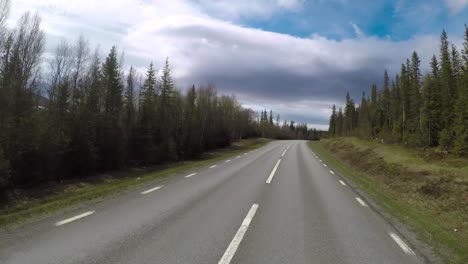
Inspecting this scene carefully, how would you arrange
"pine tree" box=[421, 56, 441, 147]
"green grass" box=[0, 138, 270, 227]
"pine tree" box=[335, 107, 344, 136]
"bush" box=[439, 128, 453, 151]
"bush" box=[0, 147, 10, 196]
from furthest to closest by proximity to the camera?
"pine tree" box=[335, 107, 344, 136], "pine tree" box=[421, 56, 441, 147], "bush" box=[439, 128, 453, 151], "bush" box=[0, 147, 10, 196], "green grass" box=[0, 138, 270, 227]

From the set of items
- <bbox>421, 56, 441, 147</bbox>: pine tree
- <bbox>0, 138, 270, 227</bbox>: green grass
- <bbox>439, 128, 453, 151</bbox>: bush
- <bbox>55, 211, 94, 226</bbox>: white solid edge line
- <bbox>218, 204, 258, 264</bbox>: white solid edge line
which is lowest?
<bbox>0, 138, 270, 227</bbox>: green grass

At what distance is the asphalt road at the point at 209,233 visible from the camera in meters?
5.20

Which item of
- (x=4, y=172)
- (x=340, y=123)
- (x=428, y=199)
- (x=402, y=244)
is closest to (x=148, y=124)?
(x=4, y=172)

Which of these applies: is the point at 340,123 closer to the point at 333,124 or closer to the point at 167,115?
the point at 333,124

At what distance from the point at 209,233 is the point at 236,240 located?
662 mm

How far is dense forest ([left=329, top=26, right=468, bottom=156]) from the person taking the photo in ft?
132

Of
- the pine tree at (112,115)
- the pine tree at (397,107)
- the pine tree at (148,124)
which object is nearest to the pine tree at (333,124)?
the pine tree at (397,107)

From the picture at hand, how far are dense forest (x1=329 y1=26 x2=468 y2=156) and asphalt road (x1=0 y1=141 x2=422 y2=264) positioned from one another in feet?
103

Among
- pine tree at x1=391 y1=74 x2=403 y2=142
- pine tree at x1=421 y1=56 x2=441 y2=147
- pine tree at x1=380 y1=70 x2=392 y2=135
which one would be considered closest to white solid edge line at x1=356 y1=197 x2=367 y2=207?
pine tree at x1=421 y1=56 x2=441 y2=147

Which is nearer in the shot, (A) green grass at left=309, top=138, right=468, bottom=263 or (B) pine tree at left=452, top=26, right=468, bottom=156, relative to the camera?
(A) green grass at left=309, top=138, right=468, bottom=263

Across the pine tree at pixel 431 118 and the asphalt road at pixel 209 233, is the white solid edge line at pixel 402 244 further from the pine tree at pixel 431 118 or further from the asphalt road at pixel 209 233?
the pine tree at pixel 431 118

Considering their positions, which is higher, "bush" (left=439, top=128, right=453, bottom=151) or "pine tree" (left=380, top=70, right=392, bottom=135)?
"pine tree" (left=380, top=70, right=392, bottom=135)

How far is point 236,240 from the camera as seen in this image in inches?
240

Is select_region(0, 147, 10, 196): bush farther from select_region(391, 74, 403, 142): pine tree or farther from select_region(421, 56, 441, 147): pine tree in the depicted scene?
select_region(391, 74, 403, 142): pine tree
